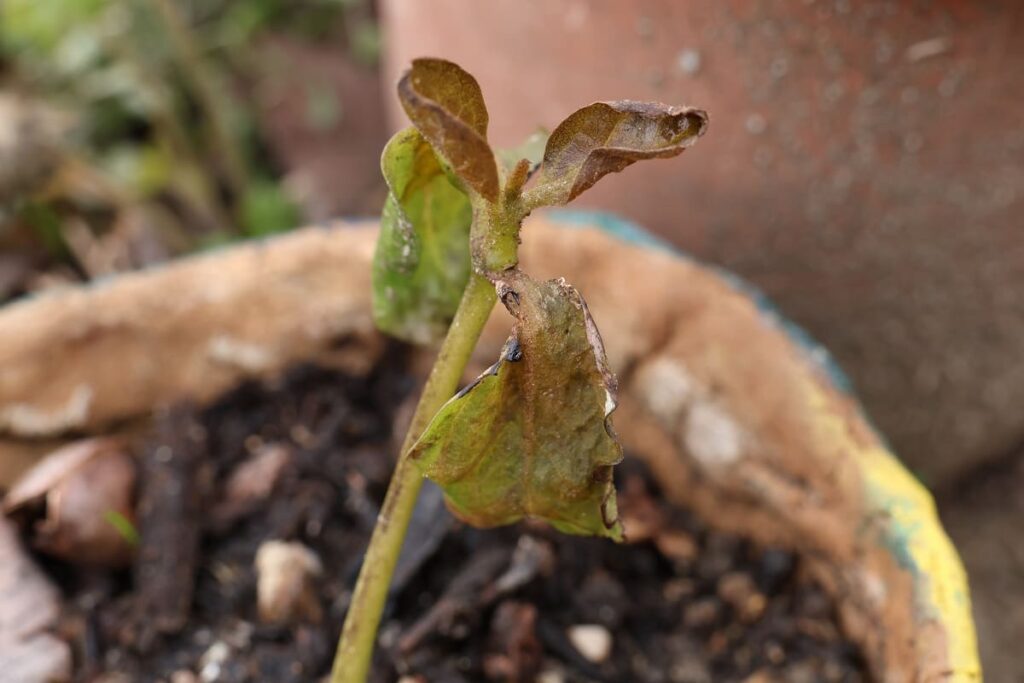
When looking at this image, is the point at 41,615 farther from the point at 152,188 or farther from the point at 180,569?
the point at 152,188

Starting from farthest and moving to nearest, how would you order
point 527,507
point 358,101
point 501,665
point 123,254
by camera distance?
1. point 358,101
2. point 123,254
3. point 501,665
4. point 527,507

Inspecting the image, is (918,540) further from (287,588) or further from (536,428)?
(287,588)

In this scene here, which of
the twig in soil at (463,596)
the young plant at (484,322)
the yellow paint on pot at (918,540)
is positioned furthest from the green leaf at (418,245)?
the yellow paint on pot at (918,540)

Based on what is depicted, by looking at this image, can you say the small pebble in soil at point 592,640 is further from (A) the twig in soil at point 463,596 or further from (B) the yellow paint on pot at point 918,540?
(B) the yellow paint on pot at point 918,540

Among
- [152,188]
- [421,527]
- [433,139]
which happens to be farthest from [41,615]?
[152,188]

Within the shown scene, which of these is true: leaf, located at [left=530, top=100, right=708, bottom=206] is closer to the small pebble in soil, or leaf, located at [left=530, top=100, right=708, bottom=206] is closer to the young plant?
the young plant

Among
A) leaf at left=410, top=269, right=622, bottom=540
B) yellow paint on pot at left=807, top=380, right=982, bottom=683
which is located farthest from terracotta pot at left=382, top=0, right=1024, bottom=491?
leaf at left=410, top=269, right=622, bottom=540
